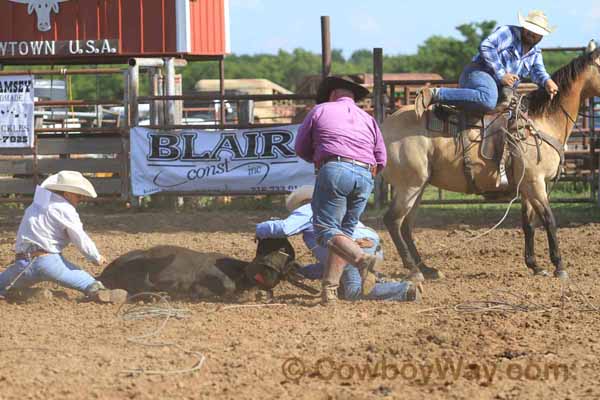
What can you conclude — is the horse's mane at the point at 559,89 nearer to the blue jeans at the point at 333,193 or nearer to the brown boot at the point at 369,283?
the brown boot at the point at 369,283

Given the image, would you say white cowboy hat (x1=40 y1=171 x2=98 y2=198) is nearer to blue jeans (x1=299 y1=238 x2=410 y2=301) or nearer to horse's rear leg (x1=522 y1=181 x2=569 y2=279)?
blue jeans (x1=299 y1=238 x2=410 y2=301)

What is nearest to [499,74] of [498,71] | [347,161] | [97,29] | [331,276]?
[498,71]

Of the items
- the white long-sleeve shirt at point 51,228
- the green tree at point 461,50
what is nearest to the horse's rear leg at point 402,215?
the white long-sleeve shirt at point 51,228

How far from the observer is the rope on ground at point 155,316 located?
17.3ft

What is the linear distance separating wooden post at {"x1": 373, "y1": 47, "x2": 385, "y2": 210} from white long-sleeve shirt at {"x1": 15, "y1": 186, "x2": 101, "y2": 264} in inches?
268

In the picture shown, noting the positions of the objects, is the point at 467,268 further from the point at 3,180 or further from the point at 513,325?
the point at 3,180

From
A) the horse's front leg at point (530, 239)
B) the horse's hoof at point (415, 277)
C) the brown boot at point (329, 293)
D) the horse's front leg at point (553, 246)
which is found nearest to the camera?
the brown boot at point (329, 293)

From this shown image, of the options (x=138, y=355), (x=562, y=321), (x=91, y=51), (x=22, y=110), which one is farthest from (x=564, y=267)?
(x=91, y=51)

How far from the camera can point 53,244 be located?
24.5ft

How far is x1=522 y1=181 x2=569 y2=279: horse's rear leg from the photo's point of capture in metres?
8.95

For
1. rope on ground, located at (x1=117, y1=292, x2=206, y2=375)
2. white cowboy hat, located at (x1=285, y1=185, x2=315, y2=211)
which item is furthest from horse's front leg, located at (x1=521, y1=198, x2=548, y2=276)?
rope on ground, located at (x1=117, y1=292, x2=206, y2=375)

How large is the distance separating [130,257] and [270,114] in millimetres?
20846

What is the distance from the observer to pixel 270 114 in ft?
93.5

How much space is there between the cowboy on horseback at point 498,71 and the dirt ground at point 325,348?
1.66 m
